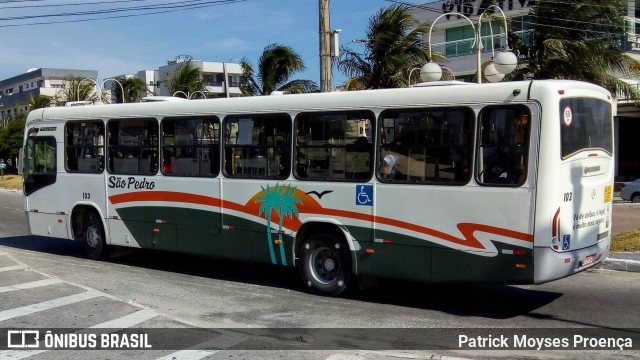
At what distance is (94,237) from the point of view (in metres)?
13.1

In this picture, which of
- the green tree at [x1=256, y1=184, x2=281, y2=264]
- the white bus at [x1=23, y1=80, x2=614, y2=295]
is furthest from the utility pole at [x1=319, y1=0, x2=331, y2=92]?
the green tree at [x1=256, y1=184, x2=281, y2=264]

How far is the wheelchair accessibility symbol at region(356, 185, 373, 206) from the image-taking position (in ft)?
29.9

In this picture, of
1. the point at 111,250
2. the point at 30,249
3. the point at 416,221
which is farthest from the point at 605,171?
the point at 30,249

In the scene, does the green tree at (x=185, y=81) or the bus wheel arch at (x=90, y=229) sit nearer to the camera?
the bus wheel arch at (x=90, y=229)

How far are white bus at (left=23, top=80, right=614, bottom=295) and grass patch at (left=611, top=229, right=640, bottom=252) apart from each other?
12.7 ft

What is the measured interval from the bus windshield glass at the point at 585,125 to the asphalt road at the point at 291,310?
6.70ft

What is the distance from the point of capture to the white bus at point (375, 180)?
25.9ft

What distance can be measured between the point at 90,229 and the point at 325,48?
654 cm

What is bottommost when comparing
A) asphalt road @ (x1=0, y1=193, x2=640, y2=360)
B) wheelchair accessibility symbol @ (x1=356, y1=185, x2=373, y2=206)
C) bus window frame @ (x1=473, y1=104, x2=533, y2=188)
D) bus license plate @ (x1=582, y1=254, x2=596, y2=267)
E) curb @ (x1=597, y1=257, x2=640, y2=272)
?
asphalt road @ (x1=0, y1=193, x2=640, y2=360)

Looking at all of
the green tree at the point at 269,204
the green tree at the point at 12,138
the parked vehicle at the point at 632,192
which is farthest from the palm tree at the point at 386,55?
the green tree at the point at 12,138

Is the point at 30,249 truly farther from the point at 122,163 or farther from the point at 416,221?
the point at 416,221

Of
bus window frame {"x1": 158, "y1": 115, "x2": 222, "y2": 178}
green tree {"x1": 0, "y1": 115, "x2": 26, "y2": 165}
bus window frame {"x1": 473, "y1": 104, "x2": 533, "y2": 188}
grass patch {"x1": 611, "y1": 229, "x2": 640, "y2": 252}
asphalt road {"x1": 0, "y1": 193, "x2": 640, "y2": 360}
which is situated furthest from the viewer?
green tree {"x1": 0, "y1": 115, "x2": 26, "y2": 165}

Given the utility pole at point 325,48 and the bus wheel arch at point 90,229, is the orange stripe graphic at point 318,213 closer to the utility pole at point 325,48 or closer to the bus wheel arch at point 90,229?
the bus wheel arch at point 90,229

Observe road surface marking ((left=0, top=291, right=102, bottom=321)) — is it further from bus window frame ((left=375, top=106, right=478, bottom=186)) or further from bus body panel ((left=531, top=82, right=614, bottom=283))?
bus body panel ((left=531, top=82, right=614, bottom=283))
